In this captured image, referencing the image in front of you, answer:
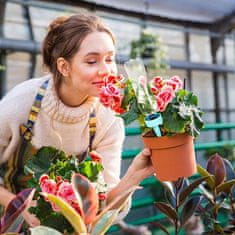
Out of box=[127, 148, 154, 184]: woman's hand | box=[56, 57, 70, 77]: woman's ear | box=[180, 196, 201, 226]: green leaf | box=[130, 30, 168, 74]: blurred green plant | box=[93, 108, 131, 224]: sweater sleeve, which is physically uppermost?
box=[130, 30, 168, 74]: blurred green plant

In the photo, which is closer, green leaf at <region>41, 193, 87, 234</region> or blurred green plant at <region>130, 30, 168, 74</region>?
green leaf at <region>41, 193, 87, 234</region>

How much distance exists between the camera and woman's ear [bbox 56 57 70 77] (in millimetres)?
1296

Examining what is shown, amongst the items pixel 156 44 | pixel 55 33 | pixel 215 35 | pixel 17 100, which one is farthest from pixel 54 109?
pixel 215 35

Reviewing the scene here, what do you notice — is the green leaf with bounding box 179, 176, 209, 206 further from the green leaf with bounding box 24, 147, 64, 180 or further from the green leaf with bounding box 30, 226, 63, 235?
the green leaf with bounding box 30, 226, 63, 235

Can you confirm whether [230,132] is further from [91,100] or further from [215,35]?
[91,100]

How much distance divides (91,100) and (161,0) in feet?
25.2

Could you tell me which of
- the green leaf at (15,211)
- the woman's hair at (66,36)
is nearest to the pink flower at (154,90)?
the woman's hair at (66,36)

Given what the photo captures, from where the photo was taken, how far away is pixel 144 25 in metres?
8.91

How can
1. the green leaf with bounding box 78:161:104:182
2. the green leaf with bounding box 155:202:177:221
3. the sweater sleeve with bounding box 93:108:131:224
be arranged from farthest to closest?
the sweater sleeve with bounding box 93:108:131:224
the green leaf with bounding box 155:202:177:221
the green leaf with bounding box 78:161:104:182

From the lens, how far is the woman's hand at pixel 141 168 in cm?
115

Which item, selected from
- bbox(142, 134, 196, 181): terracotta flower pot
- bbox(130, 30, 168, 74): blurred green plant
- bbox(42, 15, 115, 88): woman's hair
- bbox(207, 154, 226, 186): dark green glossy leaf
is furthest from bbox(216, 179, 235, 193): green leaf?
bbox(130, 30, 168, 74): blurred green plant

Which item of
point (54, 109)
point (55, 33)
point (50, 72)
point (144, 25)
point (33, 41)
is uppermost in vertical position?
point (144, 25)

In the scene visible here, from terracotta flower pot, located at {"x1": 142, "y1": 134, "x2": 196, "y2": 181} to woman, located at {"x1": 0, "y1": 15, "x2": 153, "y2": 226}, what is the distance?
0.19 m

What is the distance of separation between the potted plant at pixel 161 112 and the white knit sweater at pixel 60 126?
0.89ft
